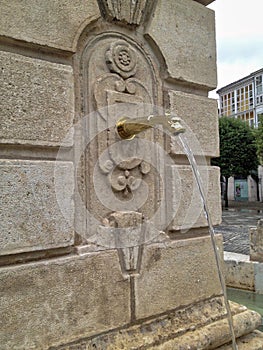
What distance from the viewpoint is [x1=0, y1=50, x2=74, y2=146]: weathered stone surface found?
5.51 feet

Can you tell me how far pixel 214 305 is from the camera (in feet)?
7.98

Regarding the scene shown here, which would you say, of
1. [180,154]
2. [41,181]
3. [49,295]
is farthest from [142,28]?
[49,295]

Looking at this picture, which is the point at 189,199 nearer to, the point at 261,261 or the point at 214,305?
the point at 214,305

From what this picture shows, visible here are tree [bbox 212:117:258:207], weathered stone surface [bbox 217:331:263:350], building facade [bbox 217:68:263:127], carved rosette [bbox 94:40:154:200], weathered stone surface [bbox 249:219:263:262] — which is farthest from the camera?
building facade [bbox 217:68:263:127]

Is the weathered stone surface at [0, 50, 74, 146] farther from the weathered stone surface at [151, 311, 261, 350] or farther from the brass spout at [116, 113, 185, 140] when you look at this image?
the weathered stone surface at [151, 311, 261, 350]

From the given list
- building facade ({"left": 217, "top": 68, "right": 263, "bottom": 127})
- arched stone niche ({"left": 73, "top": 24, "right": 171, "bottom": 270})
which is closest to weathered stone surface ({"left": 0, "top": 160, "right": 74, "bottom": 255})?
arched stone niche ({"left": 73, "top": 24, "right": 171, "bottom": 270})

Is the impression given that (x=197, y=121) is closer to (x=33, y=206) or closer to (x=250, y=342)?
(x=33, y=206)

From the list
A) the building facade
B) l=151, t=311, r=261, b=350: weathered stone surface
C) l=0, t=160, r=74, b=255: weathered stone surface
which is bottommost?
l=151, t=311, r=261, b=350: weathered stone surface

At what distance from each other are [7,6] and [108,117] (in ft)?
2.30

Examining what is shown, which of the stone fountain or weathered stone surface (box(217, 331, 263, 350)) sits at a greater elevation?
the stone fountain

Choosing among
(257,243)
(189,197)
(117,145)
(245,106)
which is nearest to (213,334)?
(189,197)

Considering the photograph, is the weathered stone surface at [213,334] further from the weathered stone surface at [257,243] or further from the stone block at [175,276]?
the weathered stone surface at [257,243]

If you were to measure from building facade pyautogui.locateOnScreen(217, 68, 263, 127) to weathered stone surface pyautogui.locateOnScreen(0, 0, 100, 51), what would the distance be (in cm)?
3404

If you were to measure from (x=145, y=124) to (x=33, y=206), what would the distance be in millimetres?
716
